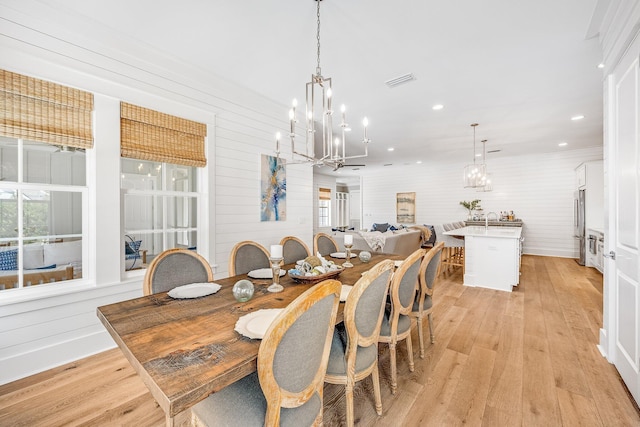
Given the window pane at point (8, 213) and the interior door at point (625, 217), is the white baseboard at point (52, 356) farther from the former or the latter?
the interior door at point (625, 217)

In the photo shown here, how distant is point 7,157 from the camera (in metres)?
2.27

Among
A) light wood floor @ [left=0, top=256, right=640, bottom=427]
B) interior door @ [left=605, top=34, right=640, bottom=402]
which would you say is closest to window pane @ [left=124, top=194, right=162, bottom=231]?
light wood floor @ [left=0, top=256, right=640, bottom=427]

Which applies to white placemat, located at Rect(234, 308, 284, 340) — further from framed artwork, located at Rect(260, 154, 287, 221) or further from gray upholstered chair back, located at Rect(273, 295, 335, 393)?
framed artwork, located at Rect(260, 154, 287, 221)

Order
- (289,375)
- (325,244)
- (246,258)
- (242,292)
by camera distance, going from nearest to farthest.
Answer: (289,375) → (242,292) → (246,258) → (325,244)

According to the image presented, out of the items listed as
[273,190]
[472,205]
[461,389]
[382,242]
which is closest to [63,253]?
[273,190]

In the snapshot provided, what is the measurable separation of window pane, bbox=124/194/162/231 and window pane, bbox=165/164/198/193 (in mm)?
204

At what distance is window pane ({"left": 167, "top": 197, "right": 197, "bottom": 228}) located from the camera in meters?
3.10

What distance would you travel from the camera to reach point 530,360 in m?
2.34

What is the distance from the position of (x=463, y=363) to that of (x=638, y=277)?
130cm

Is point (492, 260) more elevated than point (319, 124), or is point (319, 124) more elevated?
point (319, 124)

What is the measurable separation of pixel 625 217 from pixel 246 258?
2.92 meters

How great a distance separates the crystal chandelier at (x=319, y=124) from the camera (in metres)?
2.13

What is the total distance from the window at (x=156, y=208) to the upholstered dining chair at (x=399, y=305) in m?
2.39

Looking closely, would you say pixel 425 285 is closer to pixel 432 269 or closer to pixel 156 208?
pixel 432 269
